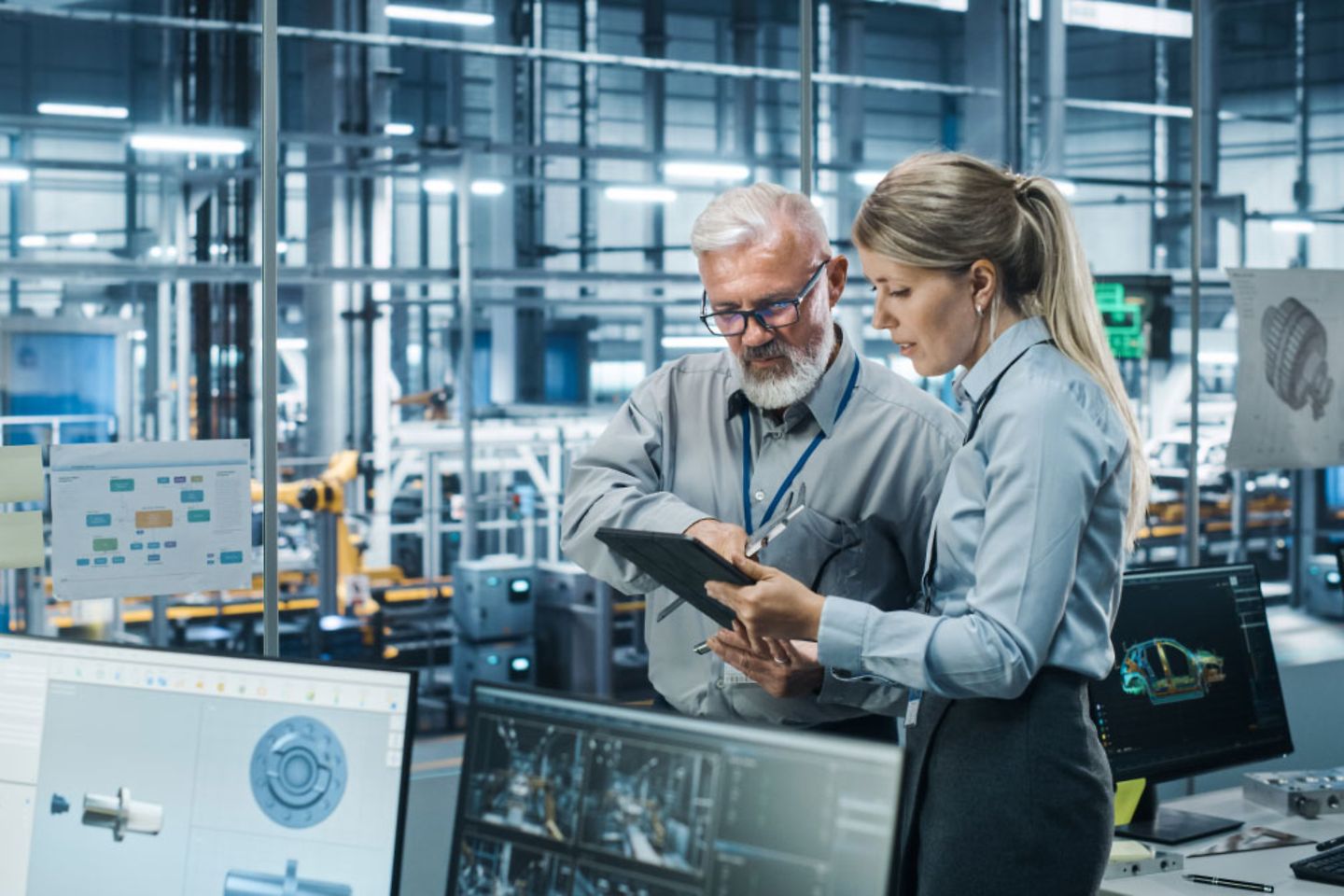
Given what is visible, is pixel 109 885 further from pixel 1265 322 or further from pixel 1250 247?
pixel 1250 247

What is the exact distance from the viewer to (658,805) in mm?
1026

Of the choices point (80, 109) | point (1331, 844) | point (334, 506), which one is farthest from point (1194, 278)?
point (80, 109)

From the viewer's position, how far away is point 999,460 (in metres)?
1.44

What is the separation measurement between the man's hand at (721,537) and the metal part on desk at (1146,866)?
884 millimetres

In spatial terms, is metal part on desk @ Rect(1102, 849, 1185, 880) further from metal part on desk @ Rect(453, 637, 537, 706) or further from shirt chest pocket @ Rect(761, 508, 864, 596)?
metal part on desk @ Rect(453, 637, 537, 706)

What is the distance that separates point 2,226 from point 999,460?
14.9 m

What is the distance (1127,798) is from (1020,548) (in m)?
1.12

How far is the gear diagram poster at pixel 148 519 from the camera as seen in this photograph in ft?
8.75

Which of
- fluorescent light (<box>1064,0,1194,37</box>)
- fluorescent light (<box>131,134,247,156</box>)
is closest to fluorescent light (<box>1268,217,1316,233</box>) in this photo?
fluorescent light (<box>1064,0,1194,37</box>)

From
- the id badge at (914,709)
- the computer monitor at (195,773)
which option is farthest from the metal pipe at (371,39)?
the computer monitor at (195,773)

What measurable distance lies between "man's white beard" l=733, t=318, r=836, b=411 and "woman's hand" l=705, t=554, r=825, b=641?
41 cm

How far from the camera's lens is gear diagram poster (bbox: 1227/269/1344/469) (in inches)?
156

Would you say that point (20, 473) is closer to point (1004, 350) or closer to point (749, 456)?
Result: point (749, 456)

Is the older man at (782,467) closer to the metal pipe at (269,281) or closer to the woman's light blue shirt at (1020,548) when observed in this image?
the woman's light blue shirt at (1020,548)
